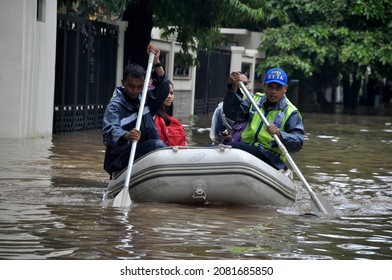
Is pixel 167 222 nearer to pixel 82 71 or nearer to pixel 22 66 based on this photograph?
pixel 22 66

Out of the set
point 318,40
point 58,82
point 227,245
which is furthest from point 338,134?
point 227,245

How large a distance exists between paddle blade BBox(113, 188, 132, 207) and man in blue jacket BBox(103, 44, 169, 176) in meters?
0.52

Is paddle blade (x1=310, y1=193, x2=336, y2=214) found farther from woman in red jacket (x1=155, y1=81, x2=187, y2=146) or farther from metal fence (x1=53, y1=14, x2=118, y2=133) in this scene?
metal fence (x1=53, y1=14, x2=118, y2=133)

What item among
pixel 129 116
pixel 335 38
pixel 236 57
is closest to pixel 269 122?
pixel 129 116

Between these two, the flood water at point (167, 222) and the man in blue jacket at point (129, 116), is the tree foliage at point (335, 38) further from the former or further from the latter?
the man in blue jacket at point (129, 116)

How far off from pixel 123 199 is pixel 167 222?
0.97m

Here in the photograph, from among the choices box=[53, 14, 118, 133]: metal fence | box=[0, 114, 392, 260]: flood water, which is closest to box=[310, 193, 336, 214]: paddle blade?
box=[0, 114, 392, 260]: flood water

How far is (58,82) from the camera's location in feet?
64.4

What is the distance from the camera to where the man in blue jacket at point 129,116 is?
1038 cm

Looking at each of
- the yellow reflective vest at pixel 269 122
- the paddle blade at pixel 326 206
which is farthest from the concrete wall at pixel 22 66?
the paddle blade at pixel 326 206

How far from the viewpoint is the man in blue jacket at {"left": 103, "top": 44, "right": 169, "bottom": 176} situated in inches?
408

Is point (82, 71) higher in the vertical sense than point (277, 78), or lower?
lower

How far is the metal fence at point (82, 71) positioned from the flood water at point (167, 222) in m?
4.72

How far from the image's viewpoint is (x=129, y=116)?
10.7m
